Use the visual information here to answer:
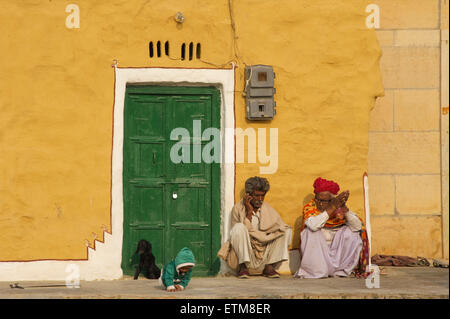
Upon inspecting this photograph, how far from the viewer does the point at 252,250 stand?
378 inches

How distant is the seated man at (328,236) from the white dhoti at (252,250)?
19 centimetres

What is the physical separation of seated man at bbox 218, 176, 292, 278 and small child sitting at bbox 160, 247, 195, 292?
2.62 ft

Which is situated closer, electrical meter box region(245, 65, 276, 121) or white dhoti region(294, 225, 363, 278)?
white dhoti region(294, 225, 363, 278)

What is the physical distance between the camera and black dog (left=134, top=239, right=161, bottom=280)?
9.59 metres

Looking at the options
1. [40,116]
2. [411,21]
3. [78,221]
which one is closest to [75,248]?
[78,221]

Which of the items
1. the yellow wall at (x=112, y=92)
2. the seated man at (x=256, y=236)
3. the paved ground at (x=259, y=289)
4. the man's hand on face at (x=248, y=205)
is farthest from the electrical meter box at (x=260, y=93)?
the paved ground at (x=259, y=289)

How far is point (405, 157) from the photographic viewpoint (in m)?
11.1

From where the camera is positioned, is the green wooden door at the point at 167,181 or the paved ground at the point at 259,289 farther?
the green wooden door at the point at 167,181

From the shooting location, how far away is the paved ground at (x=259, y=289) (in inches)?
334

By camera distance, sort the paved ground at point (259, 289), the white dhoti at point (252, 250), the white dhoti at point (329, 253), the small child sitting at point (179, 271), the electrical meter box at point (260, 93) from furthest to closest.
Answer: the electrical meter box at point (260, 93)
the white dhoti at point (329, 253)
the white dhoti at point (252, 250)
the small child sitting at point (179, 271)
the paved ground at point (259, 289)

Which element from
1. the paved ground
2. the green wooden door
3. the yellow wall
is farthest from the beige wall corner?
the green wooden door

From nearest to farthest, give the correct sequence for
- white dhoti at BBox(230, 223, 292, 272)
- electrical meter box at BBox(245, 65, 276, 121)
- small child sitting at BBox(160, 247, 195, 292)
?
small child sitting at BBox(160, 247, 195, 292) → white dhoti at BBox(230, 223, 292, 272) → electrical meter box at BBox(245, 65, 276, 121)

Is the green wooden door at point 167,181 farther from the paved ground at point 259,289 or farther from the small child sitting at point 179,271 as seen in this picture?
the small child sitting at point 179,271

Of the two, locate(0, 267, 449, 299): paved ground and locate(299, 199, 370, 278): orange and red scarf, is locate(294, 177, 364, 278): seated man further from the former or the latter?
locate(0, 267, 449, 299): paved ground
